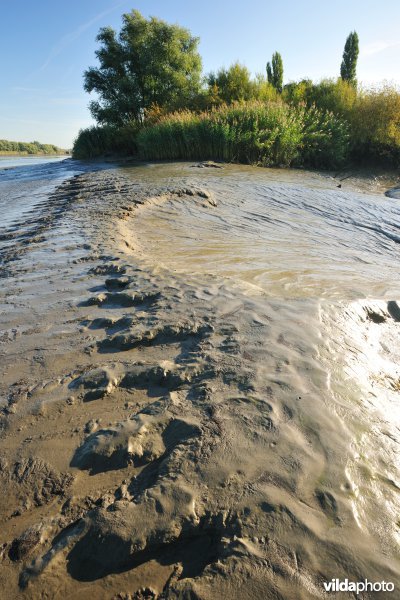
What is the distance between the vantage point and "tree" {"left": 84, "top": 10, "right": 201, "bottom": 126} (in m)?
23.0

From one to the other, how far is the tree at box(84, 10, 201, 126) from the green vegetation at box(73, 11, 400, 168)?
2.3 inches

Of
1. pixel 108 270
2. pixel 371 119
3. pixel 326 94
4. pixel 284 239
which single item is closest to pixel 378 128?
pixel 371 119

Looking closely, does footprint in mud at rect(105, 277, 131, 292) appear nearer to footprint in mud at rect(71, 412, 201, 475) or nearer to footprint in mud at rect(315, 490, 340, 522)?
footprint in mud at rect(71, 412, 201, 475)

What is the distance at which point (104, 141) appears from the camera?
22547 millimetres

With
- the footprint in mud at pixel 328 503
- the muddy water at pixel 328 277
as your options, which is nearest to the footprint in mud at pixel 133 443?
the footprint in mud at pixel 328 503

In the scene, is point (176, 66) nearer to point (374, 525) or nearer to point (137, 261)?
point (137, 261)

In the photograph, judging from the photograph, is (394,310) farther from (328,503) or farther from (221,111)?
(221,111)

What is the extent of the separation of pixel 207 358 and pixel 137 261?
1979 mm

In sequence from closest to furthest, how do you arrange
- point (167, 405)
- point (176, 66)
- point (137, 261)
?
1. point (167, 405)
2. point (137, 261)
3. point (176, 66)

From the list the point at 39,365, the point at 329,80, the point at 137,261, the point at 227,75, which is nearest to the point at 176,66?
the point at 227,75

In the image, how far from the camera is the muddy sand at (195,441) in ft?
3.86

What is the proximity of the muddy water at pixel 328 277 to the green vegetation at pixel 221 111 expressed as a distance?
16.7 ft

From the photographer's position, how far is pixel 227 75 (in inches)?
774

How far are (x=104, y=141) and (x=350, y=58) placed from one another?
22356 millimetres
